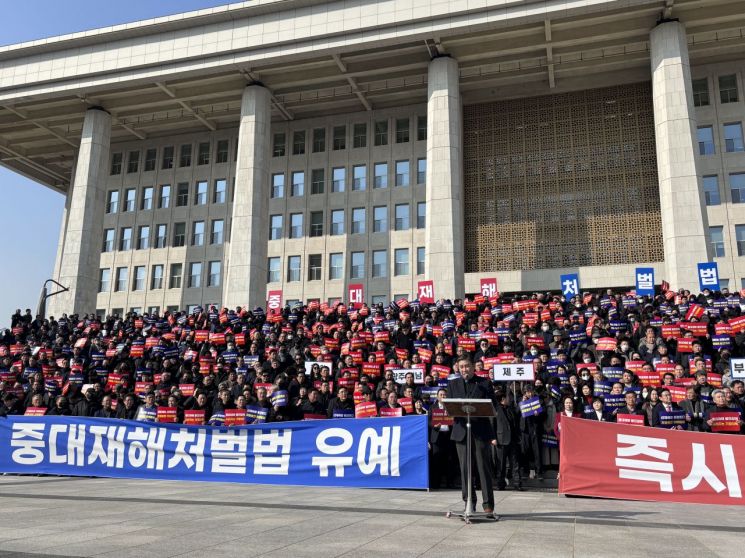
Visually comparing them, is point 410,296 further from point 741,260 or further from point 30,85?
point 30,85

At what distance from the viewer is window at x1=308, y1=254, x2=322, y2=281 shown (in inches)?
1790

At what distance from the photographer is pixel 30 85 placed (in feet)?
141

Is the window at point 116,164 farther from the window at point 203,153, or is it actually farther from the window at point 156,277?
the window at point 156,277

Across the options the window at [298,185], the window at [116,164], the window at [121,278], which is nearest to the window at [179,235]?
the window at [121,278]

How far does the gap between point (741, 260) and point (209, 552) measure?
3882cm

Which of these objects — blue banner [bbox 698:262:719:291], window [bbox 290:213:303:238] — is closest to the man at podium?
blue banner [bbox 698:262:719:291]

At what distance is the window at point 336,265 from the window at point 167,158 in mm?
15984

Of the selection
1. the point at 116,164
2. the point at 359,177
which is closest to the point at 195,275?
the point at 116,164

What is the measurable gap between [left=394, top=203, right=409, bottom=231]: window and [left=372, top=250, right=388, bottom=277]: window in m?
1.97

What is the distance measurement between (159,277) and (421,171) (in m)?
21.2

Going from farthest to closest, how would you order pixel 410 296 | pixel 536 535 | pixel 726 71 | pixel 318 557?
1. pixel 410 296
2. pixel 726 71
3. pixel 536 535
4. pixel 318 557

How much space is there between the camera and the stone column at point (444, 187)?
34.8m

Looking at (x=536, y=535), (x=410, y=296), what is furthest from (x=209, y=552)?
(x=410, y=296)

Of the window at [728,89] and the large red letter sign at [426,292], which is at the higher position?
the window at [728,89]
